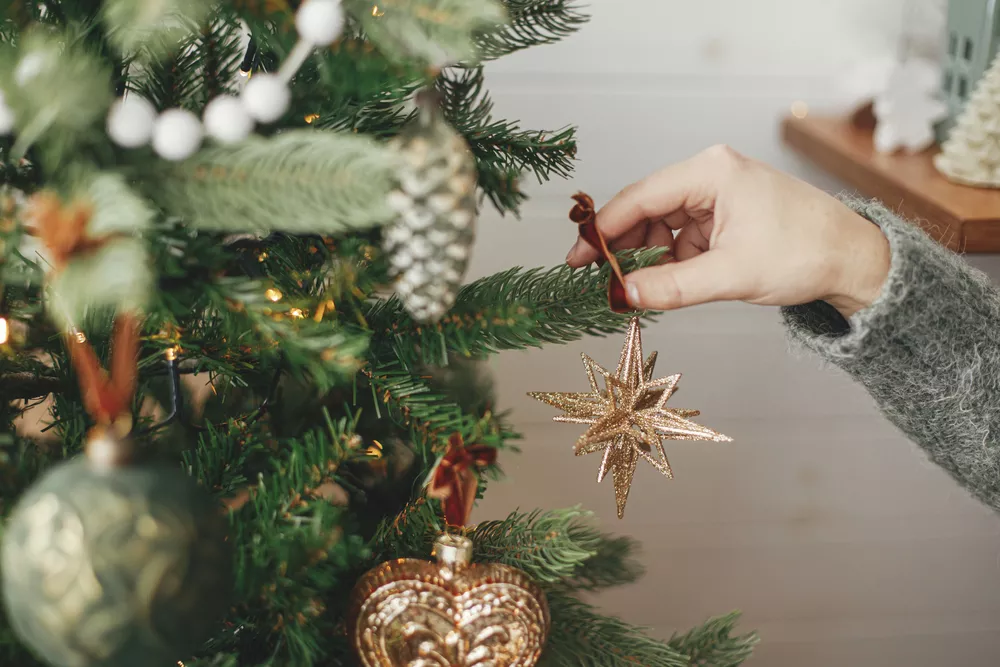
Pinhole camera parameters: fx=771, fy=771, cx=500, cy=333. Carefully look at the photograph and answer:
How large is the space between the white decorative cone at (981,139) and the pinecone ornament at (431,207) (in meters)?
0.65

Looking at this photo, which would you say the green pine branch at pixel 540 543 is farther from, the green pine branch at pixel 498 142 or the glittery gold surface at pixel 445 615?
the green pine branch at pixel 498 142

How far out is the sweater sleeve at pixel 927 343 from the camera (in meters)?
0.58

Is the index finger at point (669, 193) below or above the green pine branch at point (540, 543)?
above

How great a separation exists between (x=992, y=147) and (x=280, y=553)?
31.2 inches

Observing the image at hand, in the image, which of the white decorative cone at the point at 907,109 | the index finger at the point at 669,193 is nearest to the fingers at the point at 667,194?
the index finger at the point at 669,193

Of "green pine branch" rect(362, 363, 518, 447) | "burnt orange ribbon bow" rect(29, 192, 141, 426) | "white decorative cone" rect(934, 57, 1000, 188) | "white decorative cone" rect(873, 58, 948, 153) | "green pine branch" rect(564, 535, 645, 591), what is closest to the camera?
"burnt orange ribbon bow" rect(29, 192, 141, 426)

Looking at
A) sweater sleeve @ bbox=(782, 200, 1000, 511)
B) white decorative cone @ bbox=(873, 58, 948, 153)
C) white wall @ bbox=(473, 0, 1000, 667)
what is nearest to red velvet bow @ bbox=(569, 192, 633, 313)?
sweater sleeve @ bbox=(782, 200, 1000, 511)

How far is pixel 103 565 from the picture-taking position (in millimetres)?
303

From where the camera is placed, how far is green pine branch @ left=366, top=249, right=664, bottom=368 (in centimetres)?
46

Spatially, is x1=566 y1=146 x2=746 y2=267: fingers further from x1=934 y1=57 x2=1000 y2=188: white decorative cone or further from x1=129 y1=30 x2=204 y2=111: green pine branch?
x1=934 y1=57 x2=1000 y2=188: white decorative cone

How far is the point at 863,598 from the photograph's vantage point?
115cm

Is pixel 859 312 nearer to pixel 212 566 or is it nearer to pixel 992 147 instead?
pixel 992 147

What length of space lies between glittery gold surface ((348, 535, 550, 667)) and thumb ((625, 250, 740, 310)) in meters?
0.19

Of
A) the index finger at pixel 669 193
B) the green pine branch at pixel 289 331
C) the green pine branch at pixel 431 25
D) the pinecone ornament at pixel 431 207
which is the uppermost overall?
the green pine branch at pixel 431 25
